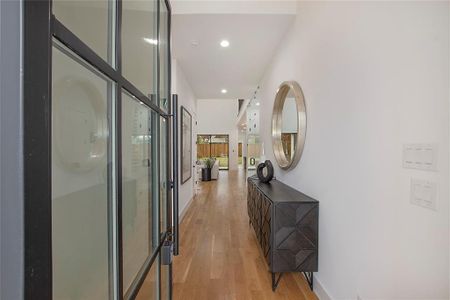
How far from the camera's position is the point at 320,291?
212 centimetres

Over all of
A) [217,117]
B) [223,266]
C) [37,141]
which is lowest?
[223,266]

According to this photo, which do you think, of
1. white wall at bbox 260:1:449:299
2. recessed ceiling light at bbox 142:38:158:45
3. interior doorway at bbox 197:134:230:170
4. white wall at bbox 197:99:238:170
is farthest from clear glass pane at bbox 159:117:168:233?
interior doorway at bbox 197:134:230:170

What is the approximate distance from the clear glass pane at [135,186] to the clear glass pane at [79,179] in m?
0.17

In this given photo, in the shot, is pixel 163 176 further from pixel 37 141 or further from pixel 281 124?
pixel 281 124

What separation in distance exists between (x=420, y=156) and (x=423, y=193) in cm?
18

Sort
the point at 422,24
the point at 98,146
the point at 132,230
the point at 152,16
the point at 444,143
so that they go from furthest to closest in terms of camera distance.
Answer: the point at 152,16, the point at 132,230, the point at 422,24, the point at 444,143, the point at 98,146

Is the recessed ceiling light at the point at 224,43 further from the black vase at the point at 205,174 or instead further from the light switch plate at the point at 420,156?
the black vase at the point at 205,174

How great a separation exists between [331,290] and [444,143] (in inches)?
60.7

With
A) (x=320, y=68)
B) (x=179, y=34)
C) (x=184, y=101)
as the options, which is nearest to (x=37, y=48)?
(x=320, y=68)

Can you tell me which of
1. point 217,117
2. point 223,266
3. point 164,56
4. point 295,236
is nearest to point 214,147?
point 217,117

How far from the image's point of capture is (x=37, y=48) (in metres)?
0.46

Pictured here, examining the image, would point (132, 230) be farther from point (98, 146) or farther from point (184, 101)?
A: point (184, 101)

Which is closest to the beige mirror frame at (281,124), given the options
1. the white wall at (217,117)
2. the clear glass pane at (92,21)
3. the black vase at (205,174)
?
the clear glass pane at (92,21)

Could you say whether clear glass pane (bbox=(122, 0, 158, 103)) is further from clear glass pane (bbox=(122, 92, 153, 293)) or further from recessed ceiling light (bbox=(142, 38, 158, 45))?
clear glass pane (bbox=(122, 92, 153, 293))
